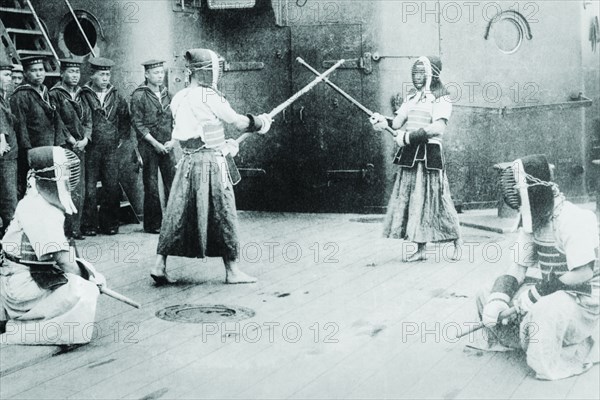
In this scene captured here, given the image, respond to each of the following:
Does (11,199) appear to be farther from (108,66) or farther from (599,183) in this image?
(599,183)

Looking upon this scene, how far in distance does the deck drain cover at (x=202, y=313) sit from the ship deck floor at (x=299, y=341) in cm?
10

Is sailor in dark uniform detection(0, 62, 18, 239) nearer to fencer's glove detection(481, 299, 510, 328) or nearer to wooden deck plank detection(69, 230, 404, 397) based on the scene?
wooden deck plank detection(69, 230, 404, 397)

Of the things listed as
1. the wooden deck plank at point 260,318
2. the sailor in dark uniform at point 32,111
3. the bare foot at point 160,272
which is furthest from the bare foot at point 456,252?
the sailor in dark uniform at point 32,111

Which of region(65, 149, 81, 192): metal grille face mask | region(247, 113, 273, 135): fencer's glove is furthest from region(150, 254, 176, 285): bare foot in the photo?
region(65, 149, 81, 192): metal grille face mask

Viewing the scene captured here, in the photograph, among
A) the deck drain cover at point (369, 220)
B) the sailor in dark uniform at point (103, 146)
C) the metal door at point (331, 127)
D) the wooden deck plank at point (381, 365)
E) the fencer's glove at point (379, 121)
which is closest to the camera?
the wooden deck plank at point (381, 365)

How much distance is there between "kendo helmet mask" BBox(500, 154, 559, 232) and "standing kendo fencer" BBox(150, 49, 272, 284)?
3.07m

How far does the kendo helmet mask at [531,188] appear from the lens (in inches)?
193

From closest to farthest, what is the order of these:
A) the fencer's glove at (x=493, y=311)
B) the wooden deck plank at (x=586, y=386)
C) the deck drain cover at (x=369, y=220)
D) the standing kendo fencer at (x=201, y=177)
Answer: the wooden deck plank at (x=586, y=386)
the fencer's glove at (x=493, y=311)
the standing kendo fencer at (x=201, y=177)
the deck drain cover at (x=369, y=220)

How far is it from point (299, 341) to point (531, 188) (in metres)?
1.90

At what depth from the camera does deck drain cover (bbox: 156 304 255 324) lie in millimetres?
6320

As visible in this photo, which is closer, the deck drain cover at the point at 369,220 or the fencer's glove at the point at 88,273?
the fencer's glove at the point at 88,273

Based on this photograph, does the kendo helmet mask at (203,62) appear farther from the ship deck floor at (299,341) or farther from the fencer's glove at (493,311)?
the fencer's glove at (493,311)

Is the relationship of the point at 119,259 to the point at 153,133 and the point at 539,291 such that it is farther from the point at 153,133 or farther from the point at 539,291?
the point at 539,291

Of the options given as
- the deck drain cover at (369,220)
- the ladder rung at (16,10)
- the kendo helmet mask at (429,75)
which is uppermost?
the ladder rung at (16,10)
